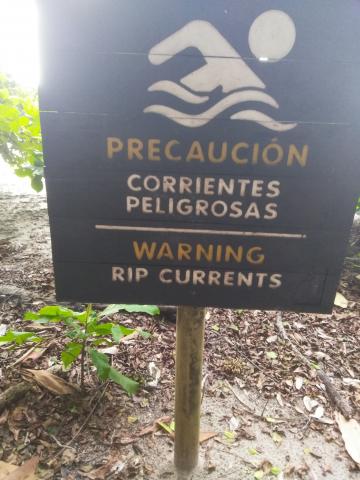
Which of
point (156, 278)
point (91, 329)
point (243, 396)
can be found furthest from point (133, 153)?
point (243, 396)

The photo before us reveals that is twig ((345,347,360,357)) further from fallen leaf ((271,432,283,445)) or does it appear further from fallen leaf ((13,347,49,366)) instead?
fallen leaf ((13,347,49,366))

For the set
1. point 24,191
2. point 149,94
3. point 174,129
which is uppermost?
point 149,94

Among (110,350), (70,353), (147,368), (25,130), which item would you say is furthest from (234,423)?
(25,130)

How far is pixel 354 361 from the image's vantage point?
9.64 ft

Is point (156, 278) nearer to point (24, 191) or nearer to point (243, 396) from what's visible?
point (243, 396)

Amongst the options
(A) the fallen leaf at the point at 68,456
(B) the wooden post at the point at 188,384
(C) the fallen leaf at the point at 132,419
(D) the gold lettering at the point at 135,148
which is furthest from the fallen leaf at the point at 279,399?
(D) the gold lettering at the point at 135,148

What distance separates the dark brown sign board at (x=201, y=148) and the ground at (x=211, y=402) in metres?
1.16

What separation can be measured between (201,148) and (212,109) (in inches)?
5.8

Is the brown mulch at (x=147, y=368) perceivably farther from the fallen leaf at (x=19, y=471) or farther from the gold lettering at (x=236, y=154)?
the gold lettering at (x=236, y=154)

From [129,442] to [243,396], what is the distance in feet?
2.88

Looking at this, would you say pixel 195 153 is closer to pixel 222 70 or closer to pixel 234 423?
pixel 222 70

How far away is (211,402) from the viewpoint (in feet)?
8.13

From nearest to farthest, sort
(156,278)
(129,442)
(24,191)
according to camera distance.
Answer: (156,278) < (129,442) < (24,191)

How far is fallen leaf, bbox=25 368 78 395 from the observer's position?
2.32 m
